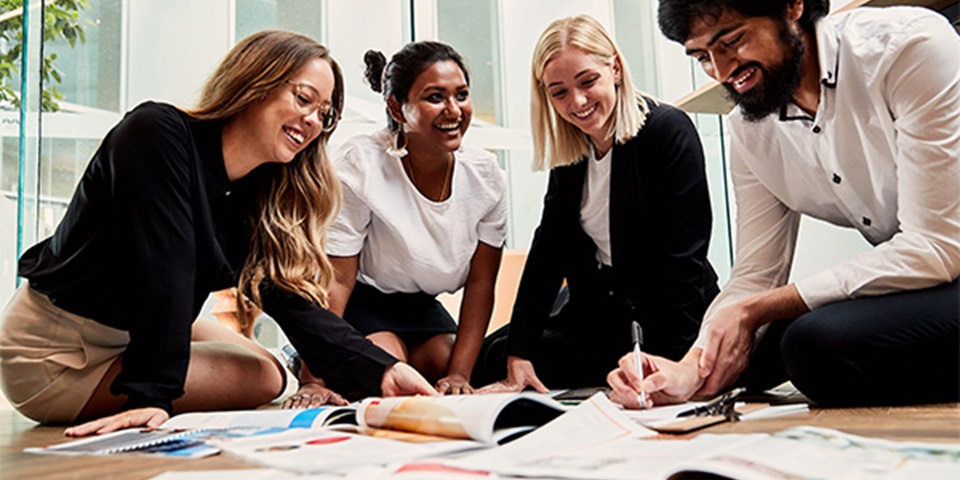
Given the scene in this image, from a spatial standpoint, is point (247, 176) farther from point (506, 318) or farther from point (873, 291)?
point (506, 318)

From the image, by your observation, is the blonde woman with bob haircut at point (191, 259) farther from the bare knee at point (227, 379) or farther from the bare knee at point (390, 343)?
the bare knee at point (390, 343)

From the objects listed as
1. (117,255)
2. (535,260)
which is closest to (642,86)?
(535,260)

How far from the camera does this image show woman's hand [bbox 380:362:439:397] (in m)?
1.52

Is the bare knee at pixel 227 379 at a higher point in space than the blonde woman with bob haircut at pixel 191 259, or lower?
lower

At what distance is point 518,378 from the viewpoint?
6.35 ft

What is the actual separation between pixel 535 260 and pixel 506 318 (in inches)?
56.1

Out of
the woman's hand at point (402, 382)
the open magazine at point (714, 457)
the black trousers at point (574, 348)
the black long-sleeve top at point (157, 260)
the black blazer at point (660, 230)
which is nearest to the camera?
the open magazine at point (714, 457)

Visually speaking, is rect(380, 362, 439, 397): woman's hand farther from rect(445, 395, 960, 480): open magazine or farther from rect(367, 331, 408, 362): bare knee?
rect(445, 395, 960, 480): open magazine

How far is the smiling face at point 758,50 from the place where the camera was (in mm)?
1401

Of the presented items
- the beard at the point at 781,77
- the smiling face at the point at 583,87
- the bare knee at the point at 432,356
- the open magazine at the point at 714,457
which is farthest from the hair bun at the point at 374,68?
the open magazine at the point at 714,457

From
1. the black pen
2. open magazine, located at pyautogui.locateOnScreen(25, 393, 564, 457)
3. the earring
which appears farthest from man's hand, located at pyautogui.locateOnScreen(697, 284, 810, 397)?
the earring

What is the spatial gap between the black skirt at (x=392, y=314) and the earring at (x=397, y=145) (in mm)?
382

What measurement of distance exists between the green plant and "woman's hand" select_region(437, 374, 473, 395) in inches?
79.5

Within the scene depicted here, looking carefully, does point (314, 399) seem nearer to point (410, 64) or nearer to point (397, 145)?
Result: point (397, 145)
